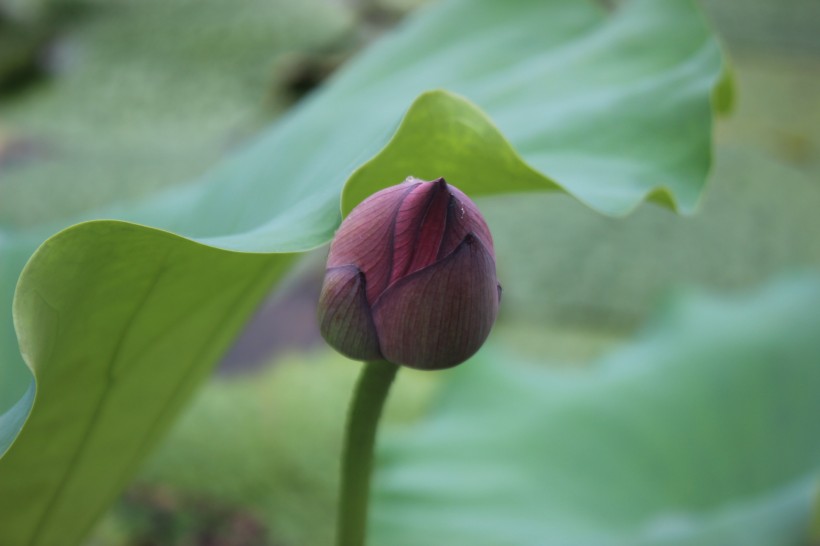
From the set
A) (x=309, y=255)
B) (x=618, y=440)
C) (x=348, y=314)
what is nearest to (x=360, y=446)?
(x=348, y=314)

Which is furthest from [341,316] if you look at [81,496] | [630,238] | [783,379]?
[630,238]

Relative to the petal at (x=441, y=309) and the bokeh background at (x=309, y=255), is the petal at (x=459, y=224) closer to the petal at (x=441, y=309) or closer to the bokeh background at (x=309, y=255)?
the petal at (x=441, y=309)

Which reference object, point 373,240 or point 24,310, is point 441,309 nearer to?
point 373,240

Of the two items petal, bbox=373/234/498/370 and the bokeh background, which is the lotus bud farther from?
the bokeh background

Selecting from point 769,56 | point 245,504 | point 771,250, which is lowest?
point 769,56

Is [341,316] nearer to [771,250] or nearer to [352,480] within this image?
[352,480]

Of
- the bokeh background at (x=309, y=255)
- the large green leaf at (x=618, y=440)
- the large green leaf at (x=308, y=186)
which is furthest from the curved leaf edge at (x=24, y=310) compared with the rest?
the bokeh background at (x=309, y=255)

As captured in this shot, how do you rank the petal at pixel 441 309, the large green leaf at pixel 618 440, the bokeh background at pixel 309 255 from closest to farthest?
the petal at pixel 441 309, the large green leaf at pixel 618 440, the bokeh background at pixel 309 255
